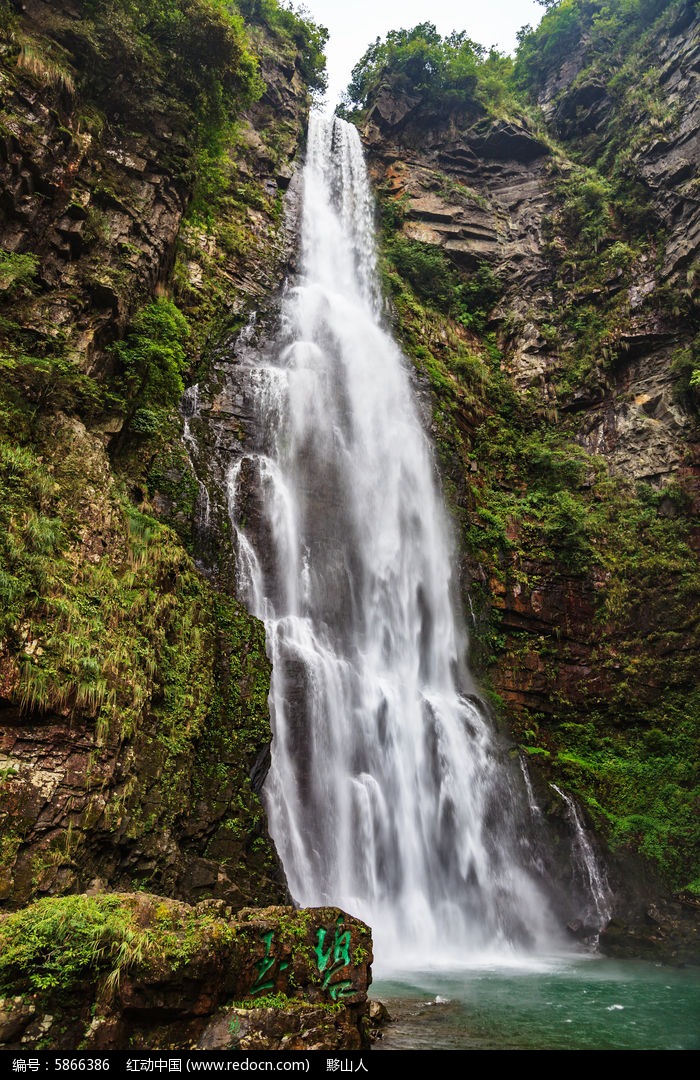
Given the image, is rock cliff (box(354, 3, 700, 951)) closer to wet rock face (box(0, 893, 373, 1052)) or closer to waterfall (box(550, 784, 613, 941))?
waterfall (box(550, 784, 613, 941))

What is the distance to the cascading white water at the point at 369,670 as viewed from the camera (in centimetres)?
934

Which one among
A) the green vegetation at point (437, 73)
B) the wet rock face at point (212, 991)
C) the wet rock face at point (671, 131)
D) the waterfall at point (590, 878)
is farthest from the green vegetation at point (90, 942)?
the green vegetation at point (437, 73)

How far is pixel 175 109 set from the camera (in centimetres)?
1207

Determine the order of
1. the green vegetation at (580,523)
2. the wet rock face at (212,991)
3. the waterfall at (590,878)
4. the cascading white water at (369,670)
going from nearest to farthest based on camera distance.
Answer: the wet rock face at (212,991)
the cascading white water at (369,670)
the waterfall at (590,878)
the green vegetation at (580,523)

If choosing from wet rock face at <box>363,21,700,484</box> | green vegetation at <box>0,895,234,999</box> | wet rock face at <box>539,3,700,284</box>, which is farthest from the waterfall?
wet rock face at <box>539,3,700,284</box>

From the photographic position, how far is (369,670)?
11594mm

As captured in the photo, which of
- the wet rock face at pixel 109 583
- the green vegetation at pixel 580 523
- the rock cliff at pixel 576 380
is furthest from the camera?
the rock cliff at pixel 576 380

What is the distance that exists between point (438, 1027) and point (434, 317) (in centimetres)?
1923

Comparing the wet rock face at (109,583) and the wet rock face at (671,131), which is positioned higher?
the wet rock face at (671,131)

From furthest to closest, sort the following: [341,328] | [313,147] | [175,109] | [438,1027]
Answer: [313,147] < [341,328] < [175,109] < [438,1027]

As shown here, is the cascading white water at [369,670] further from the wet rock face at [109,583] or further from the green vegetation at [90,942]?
the green vegetation at [90,942]

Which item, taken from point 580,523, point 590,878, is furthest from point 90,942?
point 580,523

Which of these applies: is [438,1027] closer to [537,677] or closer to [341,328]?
[537,677]

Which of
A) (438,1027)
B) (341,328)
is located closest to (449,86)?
(341,328)
